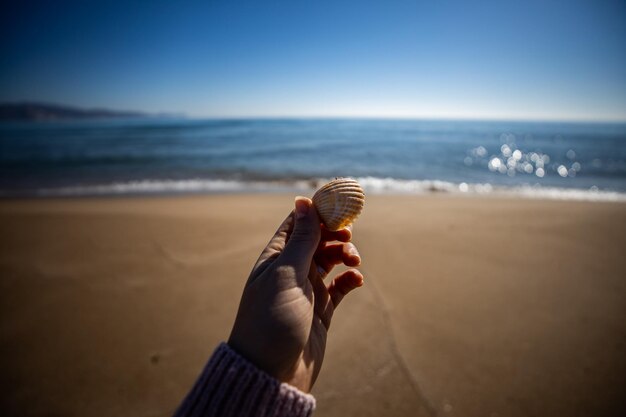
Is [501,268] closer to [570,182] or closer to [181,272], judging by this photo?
[181,272]

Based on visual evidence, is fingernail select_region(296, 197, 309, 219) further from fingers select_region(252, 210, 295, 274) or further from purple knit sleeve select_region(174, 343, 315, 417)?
purple knit sleeve select_region(174, 343, 315, 417)

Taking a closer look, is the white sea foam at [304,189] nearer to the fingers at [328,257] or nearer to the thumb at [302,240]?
the fingers at [328,257]

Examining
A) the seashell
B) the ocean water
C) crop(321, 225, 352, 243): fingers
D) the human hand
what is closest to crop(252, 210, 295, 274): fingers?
the human hand

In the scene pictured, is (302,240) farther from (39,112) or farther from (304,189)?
(39,112)

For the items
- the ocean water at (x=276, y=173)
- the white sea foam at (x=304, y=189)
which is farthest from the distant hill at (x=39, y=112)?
the white sea foam at (x=304, y=189)

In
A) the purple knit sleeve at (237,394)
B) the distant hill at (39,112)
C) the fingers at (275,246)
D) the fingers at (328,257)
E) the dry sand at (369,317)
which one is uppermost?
the distant hill at (39,112)

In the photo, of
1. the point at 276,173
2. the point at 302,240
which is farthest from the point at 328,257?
the point at 276,173

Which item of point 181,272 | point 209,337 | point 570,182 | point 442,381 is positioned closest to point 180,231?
point 181,272
